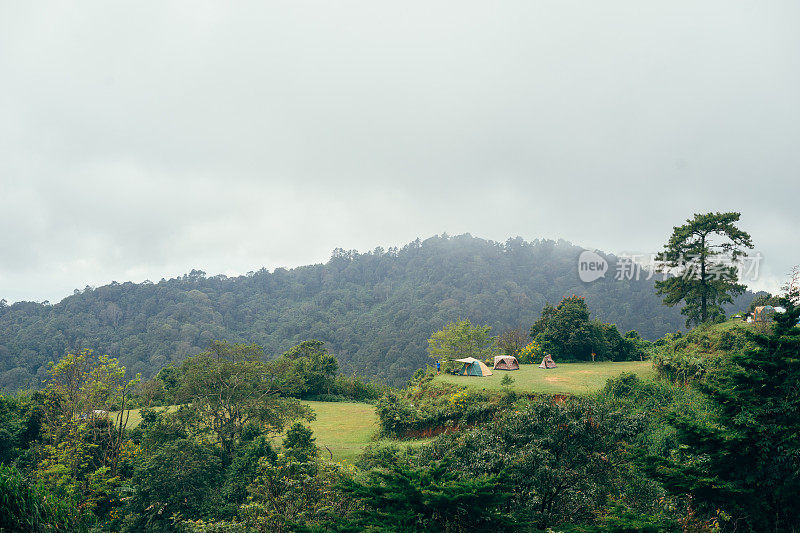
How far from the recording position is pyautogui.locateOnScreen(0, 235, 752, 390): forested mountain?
70375mm

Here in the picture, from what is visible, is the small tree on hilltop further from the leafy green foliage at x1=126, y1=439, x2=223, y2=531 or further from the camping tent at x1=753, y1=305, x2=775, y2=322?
the leafy green foliage at x1=126, y1=439, x2=223, y2=531

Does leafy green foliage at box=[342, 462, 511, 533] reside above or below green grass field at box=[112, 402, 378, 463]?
above

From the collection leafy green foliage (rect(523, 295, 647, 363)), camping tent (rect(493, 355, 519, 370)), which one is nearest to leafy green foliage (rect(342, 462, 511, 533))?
camping tent (rect(493, 355, 519, 370))

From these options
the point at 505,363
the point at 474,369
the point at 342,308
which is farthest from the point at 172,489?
the point at 342,308

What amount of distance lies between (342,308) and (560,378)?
269 ft

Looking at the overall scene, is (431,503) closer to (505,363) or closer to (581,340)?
(505,363)

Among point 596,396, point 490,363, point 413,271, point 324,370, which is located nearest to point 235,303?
point 413,271

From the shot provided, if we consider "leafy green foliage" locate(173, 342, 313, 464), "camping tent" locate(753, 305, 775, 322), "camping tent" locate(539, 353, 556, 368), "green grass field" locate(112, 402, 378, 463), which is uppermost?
"camping tent" locate(753, 305, 775, 322)

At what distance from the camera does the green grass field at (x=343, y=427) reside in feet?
63.3

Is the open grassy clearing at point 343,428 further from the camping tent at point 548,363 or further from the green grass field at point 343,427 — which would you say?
the camping tent at point 548,363

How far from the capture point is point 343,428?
81.3 feet

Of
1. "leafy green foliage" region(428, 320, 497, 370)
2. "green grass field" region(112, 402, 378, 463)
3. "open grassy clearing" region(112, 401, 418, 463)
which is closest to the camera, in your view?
"open grassy clearing" region(112, 401, 418, 463)

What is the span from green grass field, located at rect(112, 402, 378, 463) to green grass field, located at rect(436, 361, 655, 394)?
5395mm

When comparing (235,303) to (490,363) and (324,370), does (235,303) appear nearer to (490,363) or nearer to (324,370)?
(324,370)
